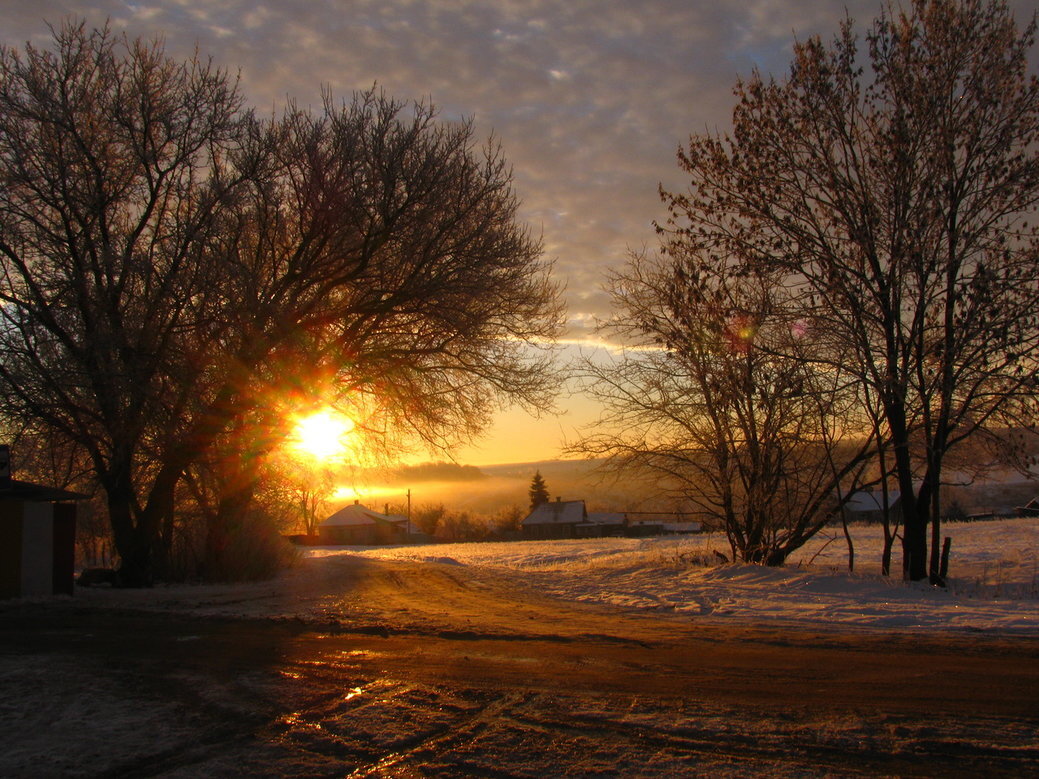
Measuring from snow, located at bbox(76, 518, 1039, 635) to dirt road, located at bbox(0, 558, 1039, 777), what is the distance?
1394 millimetres

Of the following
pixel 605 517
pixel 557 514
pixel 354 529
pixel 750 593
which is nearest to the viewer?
pixel 750 593

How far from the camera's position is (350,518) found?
265 feet

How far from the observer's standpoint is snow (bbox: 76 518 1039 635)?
374 inches

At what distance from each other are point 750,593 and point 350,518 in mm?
72763

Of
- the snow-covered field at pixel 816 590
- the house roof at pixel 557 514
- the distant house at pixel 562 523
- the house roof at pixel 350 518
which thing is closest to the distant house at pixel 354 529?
the house roof at pixel 350 518

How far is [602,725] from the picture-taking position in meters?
4.97

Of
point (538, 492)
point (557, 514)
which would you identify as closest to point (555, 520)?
point (557, 514)

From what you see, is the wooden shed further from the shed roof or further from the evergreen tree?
the evergreen tree

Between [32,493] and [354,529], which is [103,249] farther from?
[354,529]

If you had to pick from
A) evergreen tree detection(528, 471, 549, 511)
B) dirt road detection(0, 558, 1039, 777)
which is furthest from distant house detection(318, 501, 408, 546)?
dirt road detection(0, 558, 1039, 777)

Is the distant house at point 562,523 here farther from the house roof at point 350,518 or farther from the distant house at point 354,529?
the house roof at point 350,518

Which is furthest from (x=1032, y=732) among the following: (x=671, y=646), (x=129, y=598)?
(x=129, y=598)

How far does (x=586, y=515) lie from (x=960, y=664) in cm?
8098

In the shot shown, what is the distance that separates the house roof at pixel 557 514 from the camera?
81.8 meters
